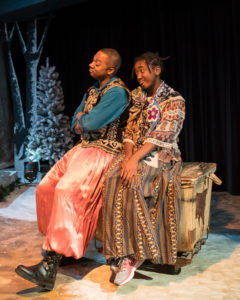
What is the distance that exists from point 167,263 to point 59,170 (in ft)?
3.27

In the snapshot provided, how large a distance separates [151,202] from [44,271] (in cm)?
80

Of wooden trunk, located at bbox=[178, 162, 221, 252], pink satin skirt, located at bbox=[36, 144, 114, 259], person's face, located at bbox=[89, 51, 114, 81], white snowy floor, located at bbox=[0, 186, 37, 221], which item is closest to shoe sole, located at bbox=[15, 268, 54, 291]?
pink satin skirt, located at bbox=[36, 144, 114, 259]

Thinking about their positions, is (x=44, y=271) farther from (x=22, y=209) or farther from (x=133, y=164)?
(x=22, y=209)

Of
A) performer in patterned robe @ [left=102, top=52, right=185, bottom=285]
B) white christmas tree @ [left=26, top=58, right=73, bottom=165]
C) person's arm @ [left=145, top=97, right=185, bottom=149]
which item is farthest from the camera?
white christmas tree @ [left=26, top=58, right=73, bottom=165]

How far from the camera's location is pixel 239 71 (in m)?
5.03

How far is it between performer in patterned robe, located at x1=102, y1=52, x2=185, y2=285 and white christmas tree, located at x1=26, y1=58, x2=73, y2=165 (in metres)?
3.92

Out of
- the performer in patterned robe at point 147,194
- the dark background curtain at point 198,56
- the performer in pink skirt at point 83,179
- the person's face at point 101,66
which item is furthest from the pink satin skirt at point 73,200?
the dark background curtain at point 198,56

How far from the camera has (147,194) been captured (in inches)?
99.6

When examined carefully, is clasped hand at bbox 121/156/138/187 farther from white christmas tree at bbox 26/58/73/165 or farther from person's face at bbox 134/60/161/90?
white christmas tree at bbox 26/58/73/165

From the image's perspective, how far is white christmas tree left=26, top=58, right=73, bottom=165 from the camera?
6.47 meters

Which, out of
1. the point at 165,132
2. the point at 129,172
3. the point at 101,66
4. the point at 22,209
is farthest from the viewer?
Answer: the point at 22,209

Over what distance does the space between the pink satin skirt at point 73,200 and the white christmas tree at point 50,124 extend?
12.1ft

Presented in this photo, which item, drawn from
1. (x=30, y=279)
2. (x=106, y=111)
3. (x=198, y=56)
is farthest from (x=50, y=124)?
(x=30, y=279)

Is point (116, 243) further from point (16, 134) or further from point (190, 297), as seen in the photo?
point (16, 134)
